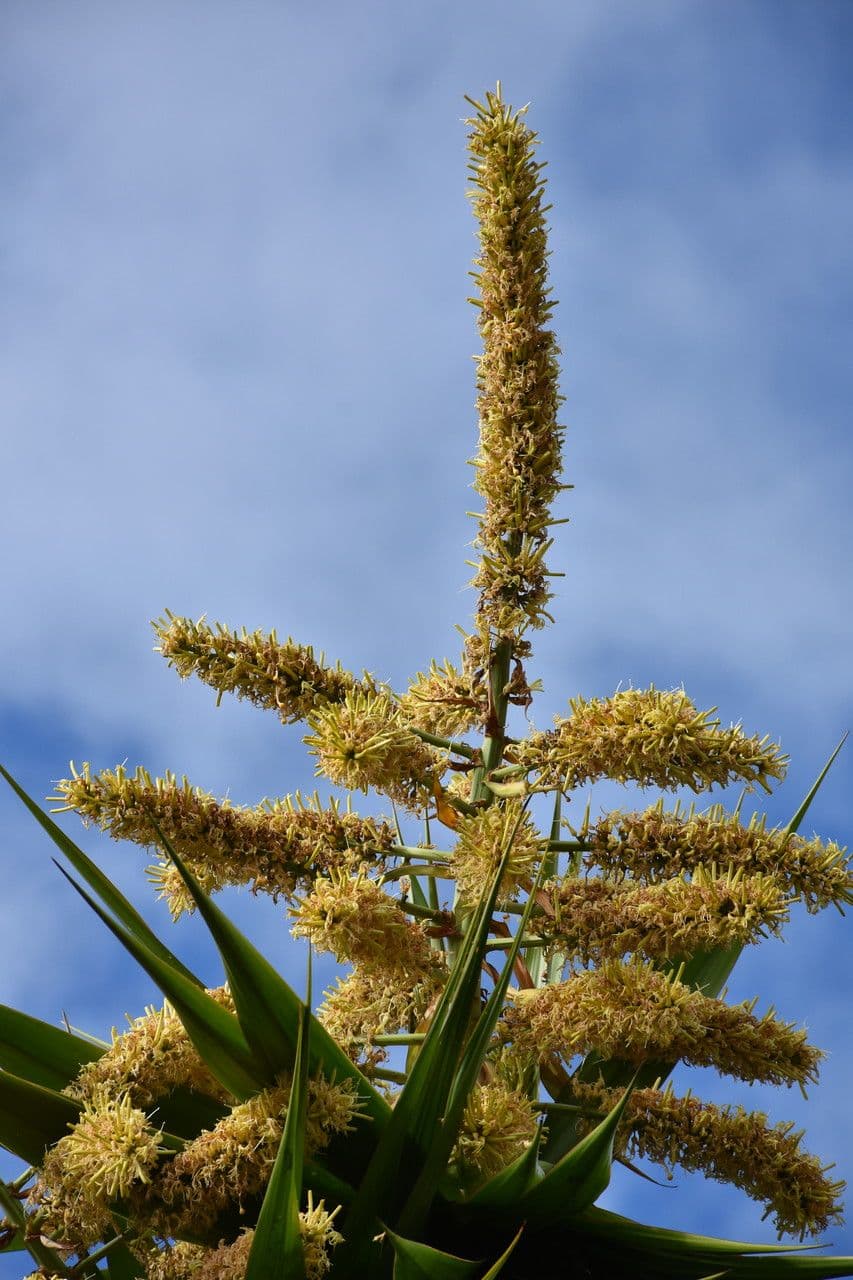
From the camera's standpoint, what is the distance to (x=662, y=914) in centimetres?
333

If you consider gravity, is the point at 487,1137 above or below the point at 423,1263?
above

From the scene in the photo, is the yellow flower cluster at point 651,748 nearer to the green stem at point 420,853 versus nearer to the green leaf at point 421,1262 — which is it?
the green stem at point 420,853

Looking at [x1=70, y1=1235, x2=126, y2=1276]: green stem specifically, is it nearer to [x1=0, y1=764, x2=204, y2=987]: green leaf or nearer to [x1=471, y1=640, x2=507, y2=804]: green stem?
[x1=0, y1=764, x2=204, y2=987]: green leaf

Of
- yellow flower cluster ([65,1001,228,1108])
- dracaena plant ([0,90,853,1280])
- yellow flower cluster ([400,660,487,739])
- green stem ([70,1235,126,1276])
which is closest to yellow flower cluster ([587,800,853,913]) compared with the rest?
dracaena plant ([0,90,853,1280])

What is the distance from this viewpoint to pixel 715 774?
3400 mm

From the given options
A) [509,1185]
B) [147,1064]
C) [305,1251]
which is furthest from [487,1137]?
[147,1064]

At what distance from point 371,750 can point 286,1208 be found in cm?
111

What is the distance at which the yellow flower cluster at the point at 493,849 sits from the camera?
328 cm

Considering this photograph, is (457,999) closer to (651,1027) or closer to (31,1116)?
(651,1027)

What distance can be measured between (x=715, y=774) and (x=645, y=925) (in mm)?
421

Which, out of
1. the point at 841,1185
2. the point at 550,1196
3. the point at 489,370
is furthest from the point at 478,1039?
the point at 489,370

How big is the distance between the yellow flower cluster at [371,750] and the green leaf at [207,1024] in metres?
0.66

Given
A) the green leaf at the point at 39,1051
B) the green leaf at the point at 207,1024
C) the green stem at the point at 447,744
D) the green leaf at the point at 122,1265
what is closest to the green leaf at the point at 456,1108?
the green leaf at the point at 207,1024

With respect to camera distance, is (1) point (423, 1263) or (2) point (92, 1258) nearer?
(1) point (423, 1263)
